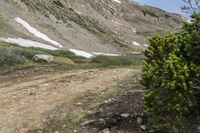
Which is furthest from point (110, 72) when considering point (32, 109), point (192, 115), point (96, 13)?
point (96, 13)

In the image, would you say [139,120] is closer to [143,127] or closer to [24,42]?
[143,127]

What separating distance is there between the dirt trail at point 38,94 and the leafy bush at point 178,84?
4.18 metres

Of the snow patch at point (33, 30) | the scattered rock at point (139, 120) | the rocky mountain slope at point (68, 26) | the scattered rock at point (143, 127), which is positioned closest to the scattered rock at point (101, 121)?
the scattered rock at point (139, 120)

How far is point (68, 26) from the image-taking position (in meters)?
99.4

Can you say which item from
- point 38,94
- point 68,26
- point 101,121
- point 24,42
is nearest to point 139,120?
point 101,121

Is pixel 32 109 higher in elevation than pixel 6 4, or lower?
lower

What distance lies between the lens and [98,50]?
8906 cm

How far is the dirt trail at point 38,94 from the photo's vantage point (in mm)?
14031

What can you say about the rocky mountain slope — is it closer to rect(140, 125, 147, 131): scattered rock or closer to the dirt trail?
the dirt trail

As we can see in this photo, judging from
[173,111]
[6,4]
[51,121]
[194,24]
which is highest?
[6,4]

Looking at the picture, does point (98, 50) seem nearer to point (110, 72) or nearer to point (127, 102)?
point (110, 72)

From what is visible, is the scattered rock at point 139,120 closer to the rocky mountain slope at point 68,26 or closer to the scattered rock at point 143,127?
the scattered rock at point 143,127

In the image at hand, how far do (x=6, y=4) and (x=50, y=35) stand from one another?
1137cm

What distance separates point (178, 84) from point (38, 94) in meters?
8.06
